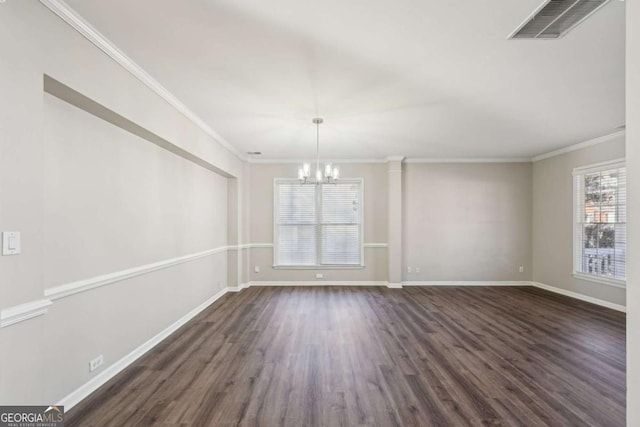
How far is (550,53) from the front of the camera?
241 cm

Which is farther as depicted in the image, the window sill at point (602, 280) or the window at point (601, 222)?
the window at point (601, 222)

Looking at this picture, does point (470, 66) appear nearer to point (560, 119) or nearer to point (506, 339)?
point (560, 119)

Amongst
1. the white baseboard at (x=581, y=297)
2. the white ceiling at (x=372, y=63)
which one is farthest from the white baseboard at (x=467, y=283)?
the white ceiling at (x=372, y=63)

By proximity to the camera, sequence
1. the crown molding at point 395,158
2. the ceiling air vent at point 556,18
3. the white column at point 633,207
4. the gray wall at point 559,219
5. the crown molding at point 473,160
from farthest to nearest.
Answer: the crown molding at point 473,160 → the crown molding at point 395,158 → the gray wall at point 559,219 → the ceiling air vent at point 556,18 → the white column at point 633,207

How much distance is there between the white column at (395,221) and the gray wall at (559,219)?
299 centimetres

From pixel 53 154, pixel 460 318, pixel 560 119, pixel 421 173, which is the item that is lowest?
pixel 460 318

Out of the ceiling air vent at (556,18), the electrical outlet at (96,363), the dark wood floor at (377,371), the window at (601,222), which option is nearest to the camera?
the ceiling air vent at (556,18)

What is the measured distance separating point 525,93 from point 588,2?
1417 millimetres

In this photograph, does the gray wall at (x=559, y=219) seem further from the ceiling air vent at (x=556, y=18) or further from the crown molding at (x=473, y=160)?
the ceiling air vent at (x=556, y=18)

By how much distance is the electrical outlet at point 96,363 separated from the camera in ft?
7.86

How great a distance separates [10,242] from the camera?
61.4 inches

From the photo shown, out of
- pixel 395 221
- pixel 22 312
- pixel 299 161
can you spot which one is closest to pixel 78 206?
pixel 22 312

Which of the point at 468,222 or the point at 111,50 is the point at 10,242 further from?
the point at 468,222

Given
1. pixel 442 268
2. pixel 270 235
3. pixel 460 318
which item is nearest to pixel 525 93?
pixel 460 318
